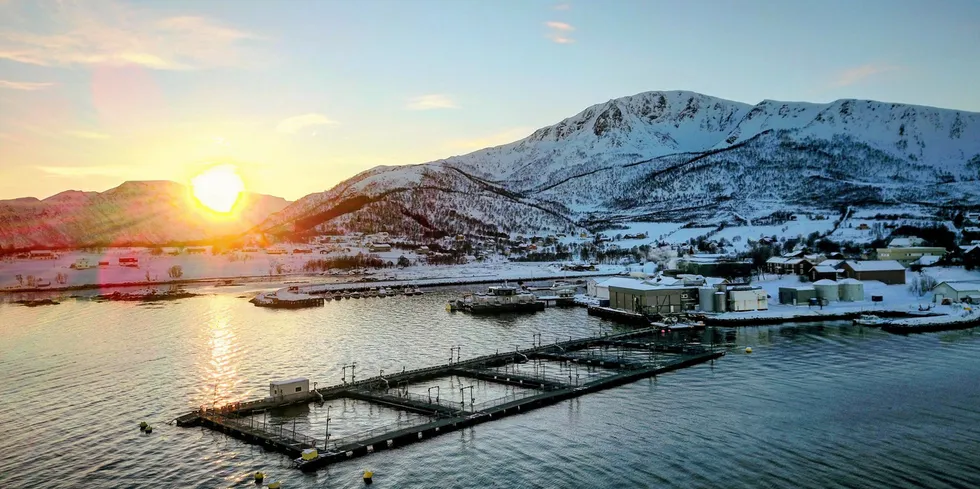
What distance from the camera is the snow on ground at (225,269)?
96.8 metres

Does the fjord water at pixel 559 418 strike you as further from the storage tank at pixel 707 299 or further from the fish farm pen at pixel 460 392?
the storage tank at pixel 707 299

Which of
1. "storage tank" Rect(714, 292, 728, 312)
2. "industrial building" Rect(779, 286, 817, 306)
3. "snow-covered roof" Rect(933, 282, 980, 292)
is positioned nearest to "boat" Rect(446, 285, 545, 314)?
"storage tank" Rect(714, 292, 728, 312)

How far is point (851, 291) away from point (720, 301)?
11270 mm

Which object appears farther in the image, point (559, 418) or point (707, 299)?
point (707, 299)

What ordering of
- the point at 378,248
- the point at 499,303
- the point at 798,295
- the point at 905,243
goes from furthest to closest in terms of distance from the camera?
1. the point at 378,248
2. the point at 905,243
3. the point at 499,303
4. the point at 798,295

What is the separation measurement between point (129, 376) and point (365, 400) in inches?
543

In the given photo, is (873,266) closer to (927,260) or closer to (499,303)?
(927,260)

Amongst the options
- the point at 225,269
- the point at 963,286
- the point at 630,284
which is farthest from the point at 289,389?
the point at 225,269

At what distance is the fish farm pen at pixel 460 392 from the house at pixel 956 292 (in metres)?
24.8

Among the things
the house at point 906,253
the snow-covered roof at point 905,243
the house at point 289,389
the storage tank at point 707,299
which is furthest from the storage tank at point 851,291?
the house at point 289,389

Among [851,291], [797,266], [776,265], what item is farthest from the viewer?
[776,265]

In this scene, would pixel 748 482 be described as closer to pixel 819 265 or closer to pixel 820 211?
pixel 819 265

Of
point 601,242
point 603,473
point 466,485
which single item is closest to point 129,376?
point 466,485

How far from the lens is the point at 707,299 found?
51.8 meters
